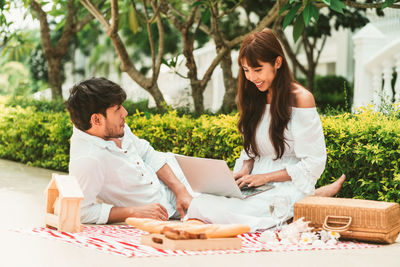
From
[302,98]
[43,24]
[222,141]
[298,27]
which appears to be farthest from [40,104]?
[302,98]

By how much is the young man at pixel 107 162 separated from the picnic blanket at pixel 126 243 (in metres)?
0.17

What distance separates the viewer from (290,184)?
14.4 ft

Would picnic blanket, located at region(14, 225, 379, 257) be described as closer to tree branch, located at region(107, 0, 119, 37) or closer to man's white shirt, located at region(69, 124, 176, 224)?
man's white shirt, located at region(69, 124, 176, 224)

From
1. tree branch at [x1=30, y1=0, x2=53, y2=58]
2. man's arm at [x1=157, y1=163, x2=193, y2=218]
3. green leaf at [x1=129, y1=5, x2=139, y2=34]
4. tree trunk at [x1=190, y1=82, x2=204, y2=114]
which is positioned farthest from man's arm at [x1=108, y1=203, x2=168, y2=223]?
tree branch at [x1=30, y1=0, x2=53, y2=58]

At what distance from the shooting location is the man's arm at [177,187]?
14.8 ft

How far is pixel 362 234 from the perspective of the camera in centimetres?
386

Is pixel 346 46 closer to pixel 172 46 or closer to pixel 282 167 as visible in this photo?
pixel 172 46

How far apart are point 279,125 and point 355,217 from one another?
888 mm

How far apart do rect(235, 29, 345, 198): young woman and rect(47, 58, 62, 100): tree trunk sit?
717cm

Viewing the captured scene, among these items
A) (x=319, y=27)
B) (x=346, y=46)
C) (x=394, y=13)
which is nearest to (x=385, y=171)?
(x=319, y=27)

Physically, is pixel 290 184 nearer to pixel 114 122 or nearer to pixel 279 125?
pixel 279 125

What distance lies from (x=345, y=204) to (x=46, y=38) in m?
8.31

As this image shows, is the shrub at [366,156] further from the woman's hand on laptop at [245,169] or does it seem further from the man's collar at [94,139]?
the man's collar at [94,139]

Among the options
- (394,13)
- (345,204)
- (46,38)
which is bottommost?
(345,204)
